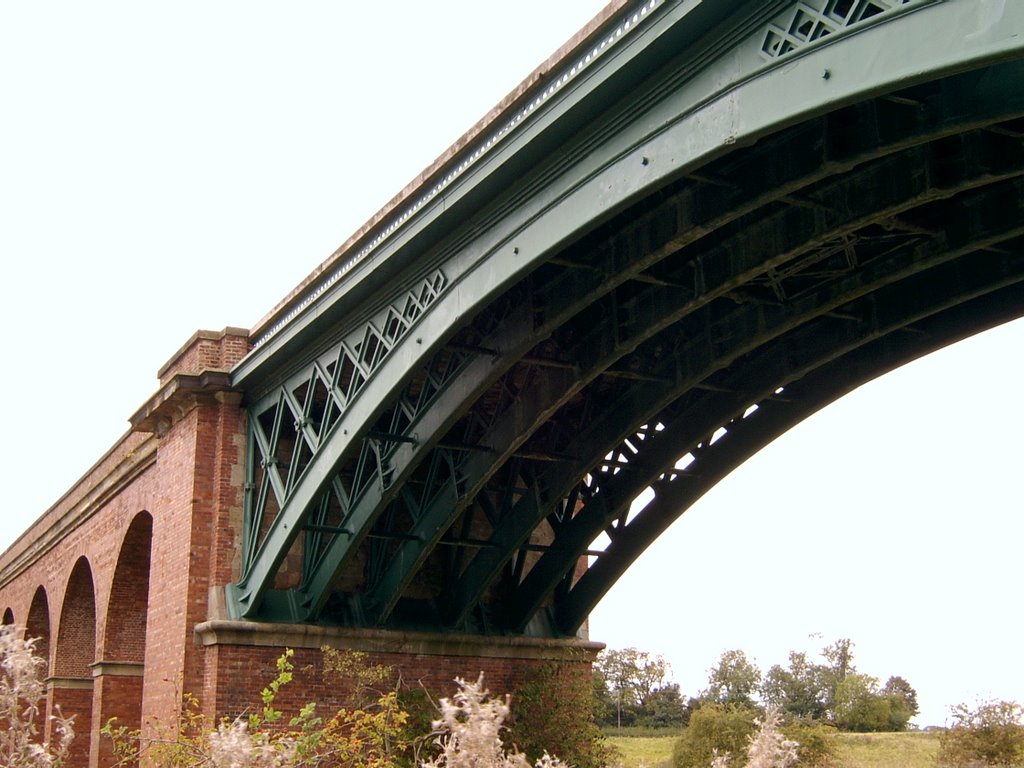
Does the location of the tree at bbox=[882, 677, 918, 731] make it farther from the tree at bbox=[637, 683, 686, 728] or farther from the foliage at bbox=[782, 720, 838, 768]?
the foliage at bbox=[782, 720, 838, 768]

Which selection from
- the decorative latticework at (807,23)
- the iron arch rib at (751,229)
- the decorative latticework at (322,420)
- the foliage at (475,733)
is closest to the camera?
the foliage at (475,733)

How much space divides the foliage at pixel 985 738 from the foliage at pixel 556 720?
9.14m

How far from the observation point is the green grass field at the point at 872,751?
2611 centimetres

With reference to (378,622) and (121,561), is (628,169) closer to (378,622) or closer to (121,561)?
(378,622)

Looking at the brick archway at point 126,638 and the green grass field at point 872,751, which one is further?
the green grass field at point 872,751

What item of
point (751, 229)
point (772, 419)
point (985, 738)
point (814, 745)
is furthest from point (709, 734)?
point (751, 229)

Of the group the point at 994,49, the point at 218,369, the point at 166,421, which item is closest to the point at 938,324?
the point at 994,49

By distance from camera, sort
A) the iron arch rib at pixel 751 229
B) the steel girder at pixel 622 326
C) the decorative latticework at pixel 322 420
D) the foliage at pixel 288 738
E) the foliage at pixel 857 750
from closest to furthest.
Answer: the foliage at pixel 288 738
the steel girder at pixel 622 326
the iron arch rib at pixel 751 229
the decorative latticework at pixel 322 420
the foliage at pixel 857 750

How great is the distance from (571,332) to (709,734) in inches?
496

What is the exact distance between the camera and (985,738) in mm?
23812

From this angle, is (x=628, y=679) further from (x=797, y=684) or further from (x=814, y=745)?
(x=814, y=745)

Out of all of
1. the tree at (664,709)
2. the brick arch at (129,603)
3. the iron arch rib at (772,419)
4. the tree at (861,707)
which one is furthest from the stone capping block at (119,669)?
the tree at (664,709)

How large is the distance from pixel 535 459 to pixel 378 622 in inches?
114

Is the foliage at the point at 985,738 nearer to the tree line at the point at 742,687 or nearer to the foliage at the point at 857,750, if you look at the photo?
the foliage at the point at 857,750
